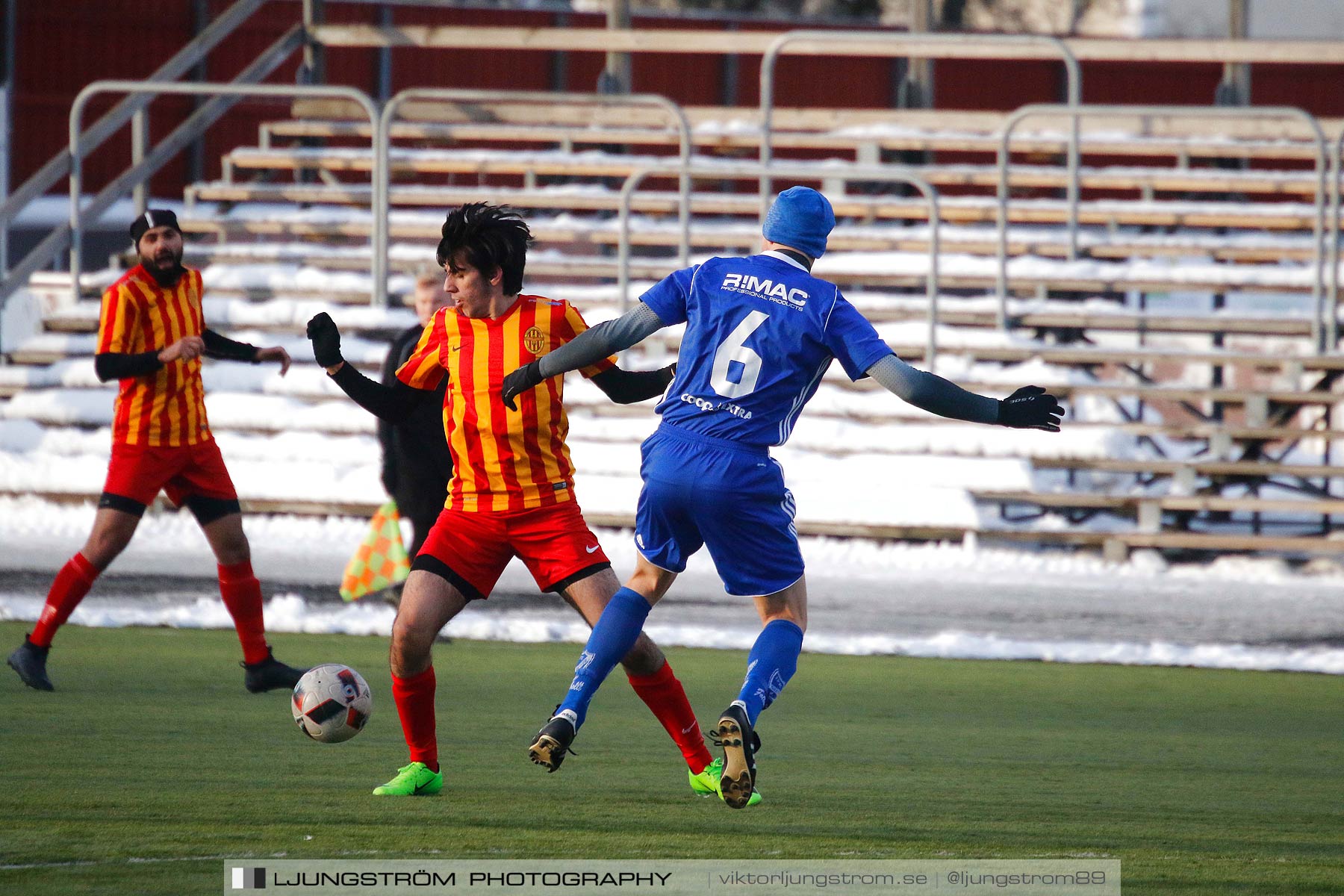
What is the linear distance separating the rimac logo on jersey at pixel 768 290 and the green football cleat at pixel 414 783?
1656mm

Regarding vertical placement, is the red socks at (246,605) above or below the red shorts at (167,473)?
below

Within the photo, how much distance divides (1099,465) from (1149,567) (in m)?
0.96

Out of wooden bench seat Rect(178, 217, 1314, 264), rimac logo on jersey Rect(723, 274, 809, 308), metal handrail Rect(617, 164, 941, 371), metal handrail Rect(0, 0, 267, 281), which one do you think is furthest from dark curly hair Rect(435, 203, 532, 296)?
metal handrail Rect(0, 0, 267, 281)

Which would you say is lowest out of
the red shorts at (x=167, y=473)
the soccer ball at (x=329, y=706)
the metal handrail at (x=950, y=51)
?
the soccer ball at (x=329, y=706)

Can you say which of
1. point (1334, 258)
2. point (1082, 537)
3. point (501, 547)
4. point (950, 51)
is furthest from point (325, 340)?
point (950, 51)

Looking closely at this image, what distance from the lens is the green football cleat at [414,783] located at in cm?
563

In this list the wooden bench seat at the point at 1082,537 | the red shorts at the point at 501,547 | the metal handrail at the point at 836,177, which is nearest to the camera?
the red shorts at the point at 501,547

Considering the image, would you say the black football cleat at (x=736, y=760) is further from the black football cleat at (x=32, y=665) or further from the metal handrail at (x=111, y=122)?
the metal handrail at (x=111, y=122)

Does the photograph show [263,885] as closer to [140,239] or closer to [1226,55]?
[140,239]

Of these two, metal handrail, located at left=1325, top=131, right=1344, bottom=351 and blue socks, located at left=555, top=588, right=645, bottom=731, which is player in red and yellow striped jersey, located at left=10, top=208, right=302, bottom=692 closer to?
blue socks, located at left=555, top=588, right=645, bottom=731

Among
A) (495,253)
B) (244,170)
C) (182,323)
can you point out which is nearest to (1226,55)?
(244,170)

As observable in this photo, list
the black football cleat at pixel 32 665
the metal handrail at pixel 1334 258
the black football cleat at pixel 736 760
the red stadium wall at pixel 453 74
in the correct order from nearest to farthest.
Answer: the black football cleat at pixel 736 760
the black football cleat at pixel 32 665
the metal handrail at pixel 1334 258
the red stadium wall at pixel 453 74

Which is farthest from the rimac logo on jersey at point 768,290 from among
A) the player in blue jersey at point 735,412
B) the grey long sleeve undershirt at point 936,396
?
the grey long sleeve undershirt at point 936,396

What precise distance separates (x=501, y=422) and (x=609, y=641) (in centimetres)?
72
